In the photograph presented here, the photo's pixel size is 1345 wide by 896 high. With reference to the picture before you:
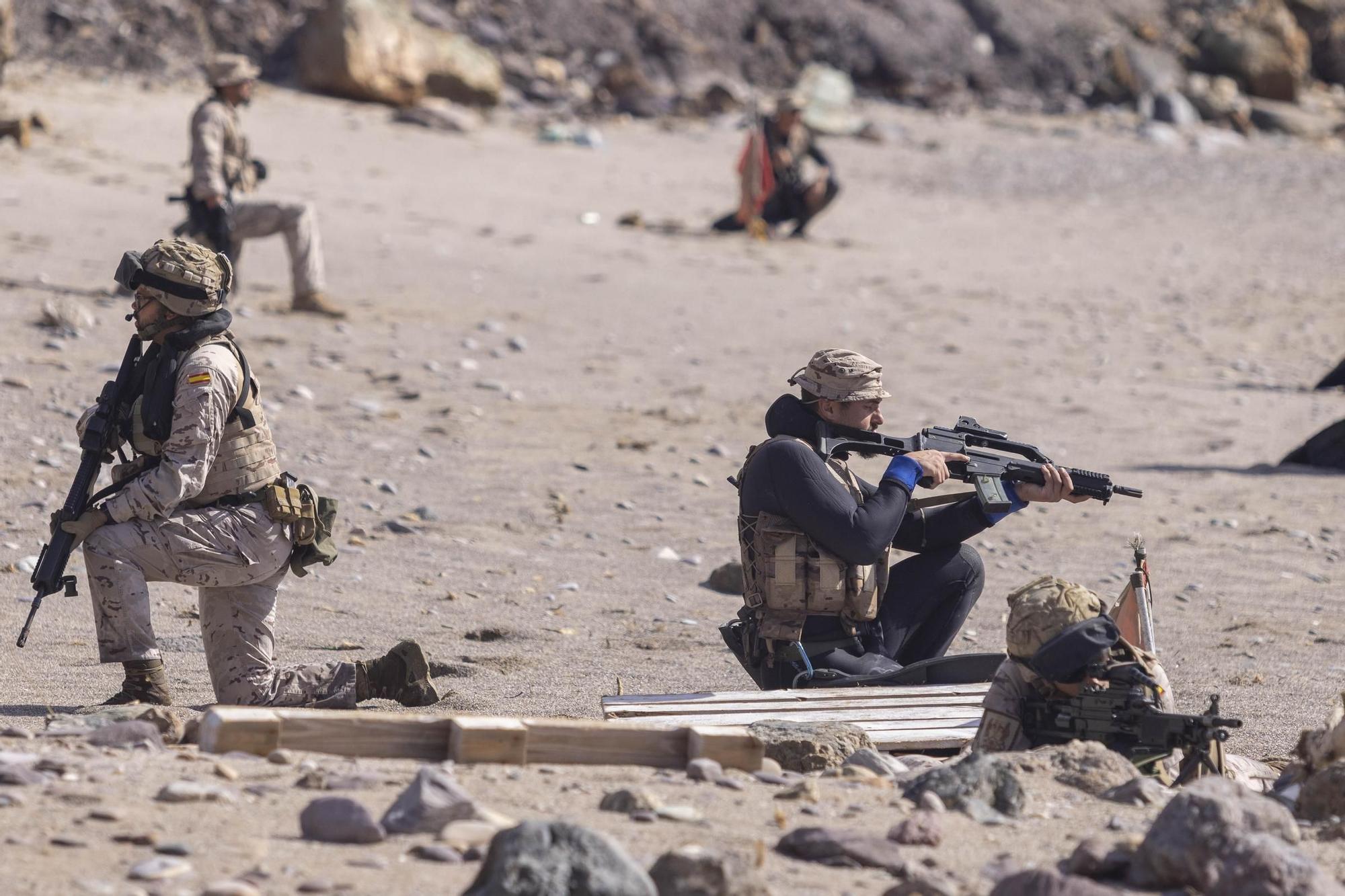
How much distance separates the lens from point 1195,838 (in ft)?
11.0

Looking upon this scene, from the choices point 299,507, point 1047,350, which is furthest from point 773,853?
point 1047,350

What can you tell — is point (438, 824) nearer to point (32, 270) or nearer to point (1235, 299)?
point (32, 270)

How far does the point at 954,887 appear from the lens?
335 cm

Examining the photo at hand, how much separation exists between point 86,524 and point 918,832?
99.3 inches

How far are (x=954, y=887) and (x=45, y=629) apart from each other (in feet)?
12.5

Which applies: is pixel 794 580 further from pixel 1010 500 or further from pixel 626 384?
pixel 626 384

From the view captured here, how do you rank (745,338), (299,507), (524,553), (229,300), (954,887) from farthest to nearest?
(745,338) < (229,300) < (524,553) < (299,507) < (954,887)

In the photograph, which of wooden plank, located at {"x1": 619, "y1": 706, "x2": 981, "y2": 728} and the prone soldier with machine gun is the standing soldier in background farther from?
wooden plank, located at {"x1": 619, "y1": 706, "x2": 981, "y2": 728}

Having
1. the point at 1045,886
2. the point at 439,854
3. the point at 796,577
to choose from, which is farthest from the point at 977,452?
the point at 439,854

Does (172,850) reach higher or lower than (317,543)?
lower

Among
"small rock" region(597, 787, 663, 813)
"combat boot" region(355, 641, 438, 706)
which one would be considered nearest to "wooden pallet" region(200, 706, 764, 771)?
"small rock" region(597, 787, 663, 813)

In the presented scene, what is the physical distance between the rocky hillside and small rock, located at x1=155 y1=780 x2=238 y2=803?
15953mm

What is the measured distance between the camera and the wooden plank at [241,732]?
4027 millimetres

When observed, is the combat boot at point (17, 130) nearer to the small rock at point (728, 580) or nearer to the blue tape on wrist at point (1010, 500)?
the small rock at point (728, 580)
